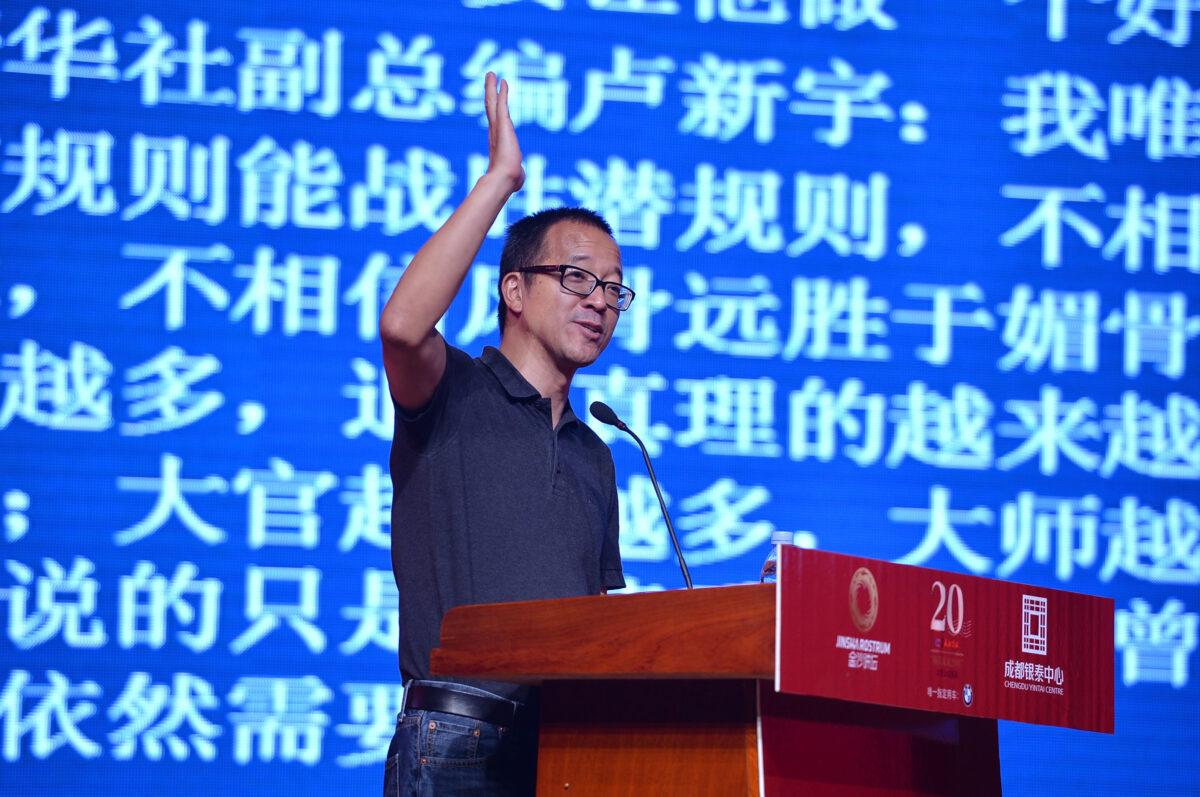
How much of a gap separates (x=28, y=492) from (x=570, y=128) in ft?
4.36

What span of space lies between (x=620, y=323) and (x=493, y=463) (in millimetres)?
1355

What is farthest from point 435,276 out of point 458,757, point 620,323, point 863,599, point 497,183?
point 620,323

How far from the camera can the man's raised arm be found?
1763 millimetres

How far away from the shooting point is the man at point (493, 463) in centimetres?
177

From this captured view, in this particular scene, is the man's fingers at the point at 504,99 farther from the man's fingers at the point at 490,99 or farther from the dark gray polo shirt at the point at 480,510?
the dark gray polo shirt at the point at 480,510

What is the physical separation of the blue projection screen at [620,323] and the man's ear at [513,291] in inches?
42.2

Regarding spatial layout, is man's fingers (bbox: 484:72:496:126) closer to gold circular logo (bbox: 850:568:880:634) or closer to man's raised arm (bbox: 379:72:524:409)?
man's raised arm (bbox: 379:72:524:409)

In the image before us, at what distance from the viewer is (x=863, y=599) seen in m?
1.36

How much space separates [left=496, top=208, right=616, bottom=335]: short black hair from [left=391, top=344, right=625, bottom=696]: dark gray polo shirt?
0.18m

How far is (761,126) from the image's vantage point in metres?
3.41

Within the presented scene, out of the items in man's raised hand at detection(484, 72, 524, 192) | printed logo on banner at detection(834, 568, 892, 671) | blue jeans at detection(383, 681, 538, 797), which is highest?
man's raised hand at detection(484, 72, 524, 192)

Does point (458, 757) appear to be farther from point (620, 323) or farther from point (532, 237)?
point (620, 323)

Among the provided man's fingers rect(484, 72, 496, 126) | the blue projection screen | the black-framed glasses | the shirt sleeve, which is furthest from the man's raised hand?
the blue projection screen

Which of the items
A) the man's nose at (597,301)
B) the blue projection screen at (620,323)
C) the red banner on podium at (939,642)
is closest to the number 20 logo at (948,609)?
the red banner on podium at (939,642)
